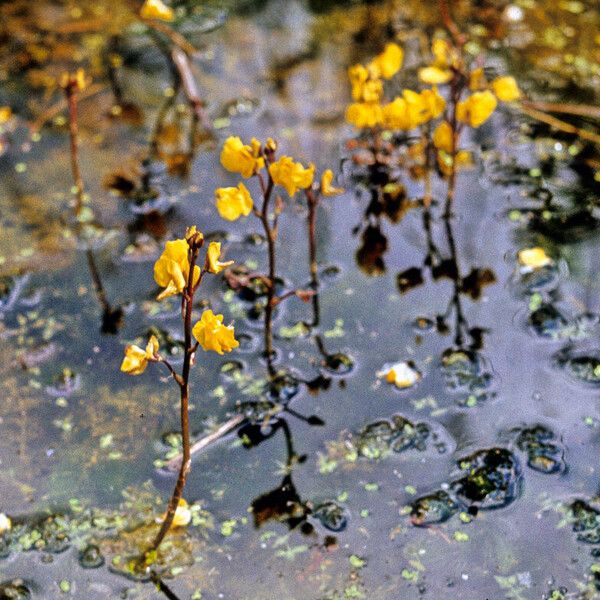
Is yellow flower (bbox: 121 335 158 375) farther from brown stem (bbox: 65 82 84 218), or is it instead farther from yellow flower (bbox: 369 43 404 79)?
yellow flower (bbox: 369 43 404 79)

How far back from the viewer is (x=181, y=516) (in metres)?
2.37

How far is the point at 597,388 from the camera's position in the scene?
265 cm

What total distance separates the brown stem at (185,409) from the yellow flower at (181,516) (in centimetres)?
3

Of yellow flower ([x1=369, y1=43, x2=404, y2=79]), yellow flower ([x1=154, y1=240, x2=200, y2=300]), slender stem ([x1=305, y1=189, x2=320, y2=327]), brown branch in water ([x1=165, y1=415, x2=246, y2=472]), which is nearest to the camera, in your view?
yellow flower ([x1=154, y1=240, x2=200, y2=300])

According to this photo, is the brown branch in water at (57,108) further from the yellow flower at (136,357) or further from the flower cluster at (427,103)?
the yellow flower at (136,357)

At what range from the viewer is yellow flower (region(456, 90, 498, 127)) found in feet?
9.60

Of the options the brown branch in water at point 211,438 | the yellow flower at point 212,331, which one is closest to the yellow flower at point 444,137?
the brown branch in water at point 211,438

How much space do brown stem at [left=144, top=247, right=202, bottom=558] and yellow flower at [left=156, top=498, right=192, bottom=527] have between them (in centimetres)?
3

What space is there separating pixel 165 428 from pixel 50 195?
120 centimetres

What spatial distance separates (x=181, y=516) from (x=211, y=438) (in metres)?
0.22

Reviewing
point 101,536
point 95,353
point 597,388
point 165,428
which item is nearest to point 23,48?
point 95,353

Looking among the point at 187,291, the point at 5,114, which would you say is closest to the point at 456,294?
the point at 187,291

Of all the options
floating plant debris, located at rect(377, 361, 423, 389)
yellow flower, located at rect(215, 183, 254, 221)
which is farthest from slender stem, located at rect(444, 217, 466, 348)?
yellow flower, located at rect(215, 183, 254, 221)

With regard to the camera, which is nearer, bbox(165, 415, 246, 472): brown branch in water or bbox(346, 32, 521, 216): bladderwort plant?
bbox(165, 415, 246, 472): brown branch in water
